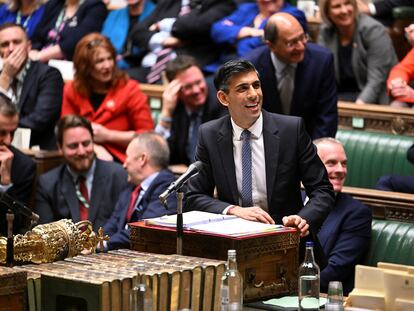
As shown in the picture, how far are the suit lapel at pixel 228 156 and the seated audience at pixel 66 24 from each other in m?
4.21

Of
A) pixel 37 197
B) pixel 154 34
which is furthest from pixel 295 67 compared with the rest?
pixel 154 34

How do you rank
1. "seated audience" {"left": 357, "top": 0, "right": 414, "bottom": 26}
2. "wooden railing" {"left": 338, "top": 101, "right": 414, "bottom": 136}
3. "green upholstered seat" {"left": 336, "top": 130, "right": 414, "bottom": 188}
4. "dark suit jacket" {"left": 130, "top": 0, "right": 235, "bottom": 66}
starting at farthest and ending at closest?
1. "dark suit jacket" {"left": 130, "top": 0, "right": 235, "bottom": 66}
2. "seated audience" {"left": 357, "top": 0, "right": 414, "bottom": 26}
3. "wooden railing" {"left": 338, "top": 101, "right": 414, "bottom": 136}
4. "green upholstered seat" {"left": 336, "top": 130, "right": 414, "bottom": 188}

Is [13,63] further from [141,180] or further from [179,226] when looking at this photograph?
[179,226]

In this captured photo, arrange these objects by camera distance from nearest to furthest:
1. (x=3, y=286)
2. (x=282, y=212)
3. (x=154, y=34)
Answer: (x=3, y=286) → (x=282, y=212) → (x=154, y=34)

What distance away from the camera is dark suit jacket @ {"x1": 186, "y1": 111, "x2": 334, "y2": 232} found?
4.95 m

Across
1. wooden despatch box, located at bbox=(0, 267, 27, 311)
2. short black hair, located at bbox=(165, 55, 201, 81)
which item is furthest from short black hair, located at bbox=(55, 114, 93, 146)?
wooden despatch box, located at bbox=(0, 267, 27, 311)

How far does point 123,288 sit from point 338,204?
A: 2008 millimetres

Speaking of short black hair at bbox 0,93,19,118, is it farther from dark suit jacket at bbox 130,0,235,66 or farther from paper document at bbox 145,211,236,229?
paper document at bbox 145,211,236,229

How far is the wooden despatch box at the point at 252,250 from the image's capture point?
14.8 feet

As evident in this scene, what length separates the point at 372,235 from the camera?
5.91 m

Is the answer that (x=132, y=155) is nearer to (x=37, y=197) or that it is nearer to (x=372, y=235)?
(x=37, y=197)

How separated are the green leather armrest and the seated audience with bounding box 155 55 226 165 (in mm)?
1460

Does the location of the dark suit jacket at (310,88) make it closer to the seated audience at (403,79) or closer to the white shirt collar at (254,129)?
the seated audience at (403,79)

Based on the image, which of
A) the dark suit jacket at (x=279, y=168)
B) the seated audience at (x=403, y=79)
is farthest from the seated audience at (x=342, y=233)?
the seated audience at (x=403, y=79)
